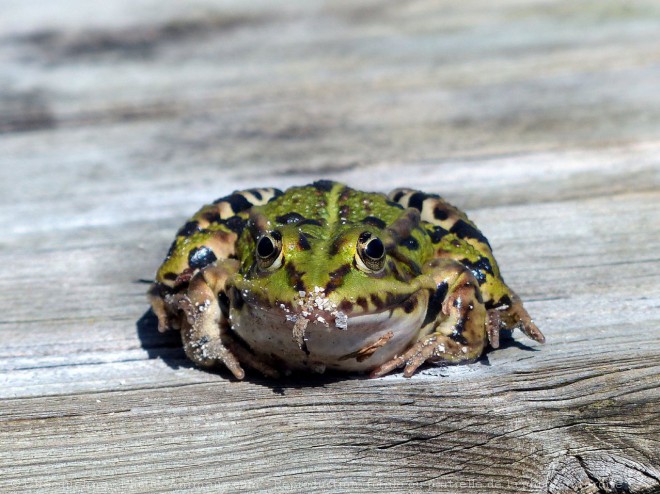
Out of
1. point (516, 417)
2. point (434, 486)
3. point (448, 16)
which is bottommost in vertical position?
point (434, 486)

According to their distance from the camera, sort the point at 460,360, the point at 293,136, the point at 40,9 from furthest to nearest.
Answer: the point at 40,9, the point at 293,136, the point at 460,360

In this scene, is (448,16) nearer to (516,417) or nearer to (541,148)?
(541,148)

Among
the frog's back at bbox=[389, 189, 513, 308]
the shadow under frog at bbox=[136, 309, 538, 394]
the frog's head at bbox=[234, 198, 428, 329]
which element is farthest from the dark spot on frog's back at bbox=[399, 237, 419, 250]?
the shadow under frog at bbox=[136, 309, 538, 394]

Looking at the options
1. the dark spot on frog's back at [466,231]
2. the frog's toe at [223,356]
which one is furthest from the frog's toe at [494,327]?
the frog's toe at [223,356]

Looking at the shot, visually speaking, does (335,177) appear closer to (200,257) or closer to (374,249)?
(200,257)

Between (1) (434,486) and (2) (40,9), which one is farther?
(2) (40,9)

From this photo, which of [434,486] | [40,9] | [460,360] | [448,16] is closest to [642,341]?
[460,360]

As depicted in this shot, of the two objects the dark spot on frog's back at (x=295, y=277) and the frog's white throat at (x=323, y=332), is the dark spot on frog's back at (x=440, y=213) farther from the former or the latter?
the dark spot on frog's back at (x=295, y=277)
